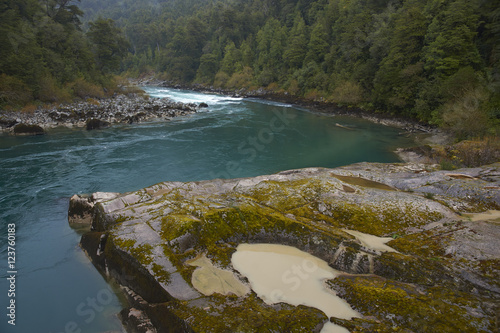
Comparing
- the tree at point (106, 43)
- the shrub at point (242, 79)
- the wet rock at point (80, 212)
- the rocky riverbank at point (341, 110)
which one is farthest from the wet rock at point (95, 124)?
the shrub at point (242, 79)

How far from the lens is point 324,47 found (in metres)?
51.6

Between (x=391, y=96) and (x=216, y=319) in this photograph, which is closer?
(x=216, y=319)

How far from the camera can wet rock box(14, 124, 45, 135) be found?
2270cm

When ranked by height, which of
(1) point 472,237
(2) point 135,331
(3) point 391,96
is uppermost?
(3) point 391,96

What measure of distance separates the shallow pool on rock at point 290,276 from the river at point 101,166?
3039 millimetres

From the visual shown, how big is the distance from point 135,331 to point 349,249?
14.6 feet

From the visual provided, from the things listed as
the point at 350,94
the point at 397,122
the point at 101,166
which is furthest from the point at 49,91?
the point at 397,122

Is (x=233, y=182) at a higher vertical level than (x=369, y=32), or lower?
lower

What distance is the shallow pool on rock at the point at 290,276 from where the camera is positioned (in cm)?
429

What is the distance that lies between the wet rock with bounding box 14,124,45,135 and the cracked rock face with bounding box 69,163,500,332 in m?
21.2

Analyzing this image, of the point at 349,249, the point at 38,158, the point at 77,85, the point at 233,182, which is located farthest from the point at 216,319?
the point at 77,85

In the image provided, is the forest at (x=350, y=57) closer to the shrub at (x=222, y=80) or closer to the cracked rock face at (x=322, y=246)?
the shrub at (x=222, y=80)

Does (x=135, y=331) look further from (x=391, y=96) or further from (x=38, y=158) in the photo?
(x=391, y=96)

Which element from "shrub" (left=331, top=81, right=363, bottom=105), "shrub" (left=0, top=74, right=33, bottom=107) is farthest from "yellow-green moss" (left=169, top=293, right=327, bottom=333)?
"shrub" (left=331, top=81, right=363, bottom=105)
